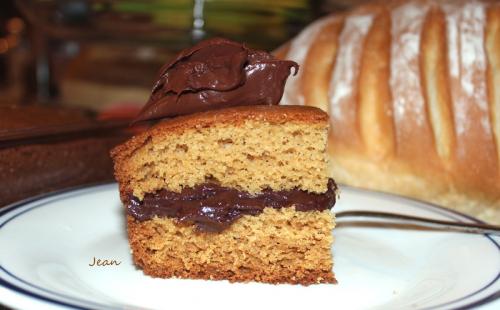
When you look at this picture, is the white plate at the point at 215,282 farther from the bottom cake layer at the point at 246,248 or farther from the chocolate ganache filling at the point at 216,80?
the chocolate ganache filling at the point at 216,80

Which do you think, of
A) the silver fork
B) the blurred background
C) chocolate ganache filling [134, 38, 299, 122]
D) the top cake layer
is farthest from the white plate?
the blurred background

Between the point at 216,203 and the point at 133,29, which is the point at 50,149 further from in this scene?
the point at 133,29

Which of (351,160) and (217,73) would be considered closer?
(217,73)

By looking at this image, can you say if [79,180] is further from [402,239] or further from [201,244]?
[402,239]

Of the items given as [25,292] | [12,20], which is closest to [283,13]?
[25,292]

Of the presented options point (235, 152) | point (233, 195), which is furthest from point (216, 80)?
point (233, 195)

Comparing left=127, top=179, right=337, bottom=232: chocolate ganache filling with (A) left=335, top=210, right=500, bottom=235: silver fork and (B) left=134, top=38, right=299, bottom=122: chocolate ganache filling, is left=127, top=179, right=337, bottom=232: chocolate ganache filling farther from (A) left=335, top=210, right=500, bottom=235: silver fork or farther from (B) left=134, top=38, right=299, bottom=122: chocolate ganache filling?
(A) left=335, top=210, right=500, bottom=235: silver fork

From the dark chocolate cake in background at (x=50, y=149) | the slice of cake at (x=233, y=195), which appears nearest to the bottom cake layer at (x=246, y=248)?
the slice of cake at (x=233, y=195)
